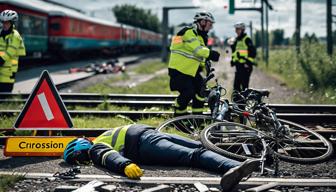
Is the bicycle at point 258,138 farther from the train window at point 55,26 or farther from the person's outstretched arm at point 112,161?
the train window at point 55,26

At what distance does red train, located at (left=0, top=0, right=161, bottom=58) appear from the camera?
21375 mm

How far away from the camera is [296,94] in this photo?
13266 mm

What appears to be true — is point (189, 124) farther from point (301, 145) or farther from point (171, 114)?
point (171, 114)

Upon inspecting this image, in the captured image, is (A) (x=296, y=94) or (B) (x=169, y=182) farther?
(A) (x=296, y=94)

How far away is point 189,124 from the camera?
5.98 metres

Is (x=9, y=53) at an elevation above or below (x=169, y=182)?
above

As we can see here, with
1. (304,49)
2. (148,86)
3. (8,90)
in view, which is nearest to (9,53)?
(8,90)

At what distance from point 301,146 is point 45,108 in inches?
132

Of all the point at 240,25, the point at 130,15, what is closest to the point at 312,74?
the point at 240,25

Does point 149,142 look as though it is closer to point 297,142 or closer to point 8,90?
point 297,142

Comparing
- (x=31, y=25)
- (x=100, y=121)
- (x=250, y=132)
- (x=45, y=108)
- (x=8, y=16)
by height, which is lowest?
(x=100, y=121)

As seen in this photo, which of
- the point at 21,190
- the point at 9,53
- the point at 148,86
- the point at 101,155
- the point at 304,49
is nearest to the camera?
the point at 21,190

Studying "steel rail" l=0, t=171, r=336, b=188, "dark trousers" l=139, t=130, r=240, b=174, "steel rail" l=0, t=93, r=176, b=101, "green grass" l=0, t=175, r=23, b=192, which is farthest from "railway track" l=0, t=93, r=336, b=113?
"green grass" l=0, t=175, r=23, b=192

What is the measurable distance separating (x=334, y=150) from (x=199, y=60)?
233cm
